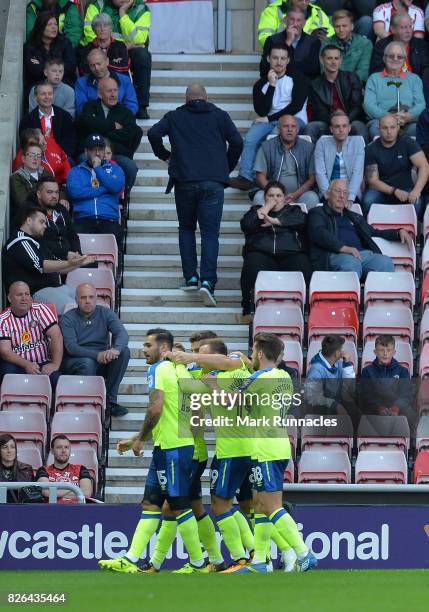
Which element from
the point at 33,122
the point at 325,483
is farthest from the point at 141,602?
the point at 33,122

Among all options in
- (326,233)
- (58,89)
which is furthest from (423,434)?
(58,89)

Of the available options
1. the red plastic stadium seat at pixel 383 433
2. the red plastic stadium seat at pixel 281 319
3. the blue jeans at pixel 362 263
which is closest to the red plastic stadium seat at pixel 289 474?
the red plastic stadium seat at pixel 383 433

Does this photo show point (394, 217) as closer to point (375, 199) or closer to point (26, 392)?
point (375, 199)

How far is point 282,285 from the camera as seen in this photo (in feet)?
54.0

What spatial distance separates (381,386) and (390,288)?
4.10 ft

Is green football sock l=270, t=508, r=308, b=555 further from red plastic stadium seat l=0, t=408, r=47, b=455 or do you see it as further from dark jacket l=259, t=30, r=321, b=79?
dark jacket l=259, t=30, r=321, b=79

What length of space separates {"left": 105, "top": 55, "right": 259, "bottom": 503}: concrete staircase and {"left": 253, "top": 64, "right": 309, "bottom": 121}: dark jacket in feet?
2.73

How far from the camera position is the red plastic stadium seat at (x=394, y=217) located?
17297 mm

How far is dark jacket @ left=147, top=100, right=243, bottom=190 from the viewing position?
1714cm

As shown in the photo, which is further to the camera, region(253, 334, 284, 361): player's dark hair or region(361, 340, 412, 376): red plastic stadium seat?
region(361, 340, 412, 376): red plastic stadium seat

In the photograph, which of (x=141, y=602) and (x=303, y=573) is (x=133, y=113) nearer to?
(x=303, y=573)

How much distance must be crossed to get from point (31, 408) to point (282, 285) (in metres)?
2.61

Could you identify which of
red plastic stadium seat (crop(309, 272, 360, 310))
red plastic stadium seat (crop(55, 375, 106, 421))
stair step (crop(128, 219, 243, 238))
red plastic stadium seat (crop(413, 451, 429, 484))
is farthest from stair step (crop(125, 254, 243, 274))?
red plastic stadium seat (crop(413, 451, 429, 484))

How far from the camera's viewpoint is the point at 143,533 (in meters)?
12.7
